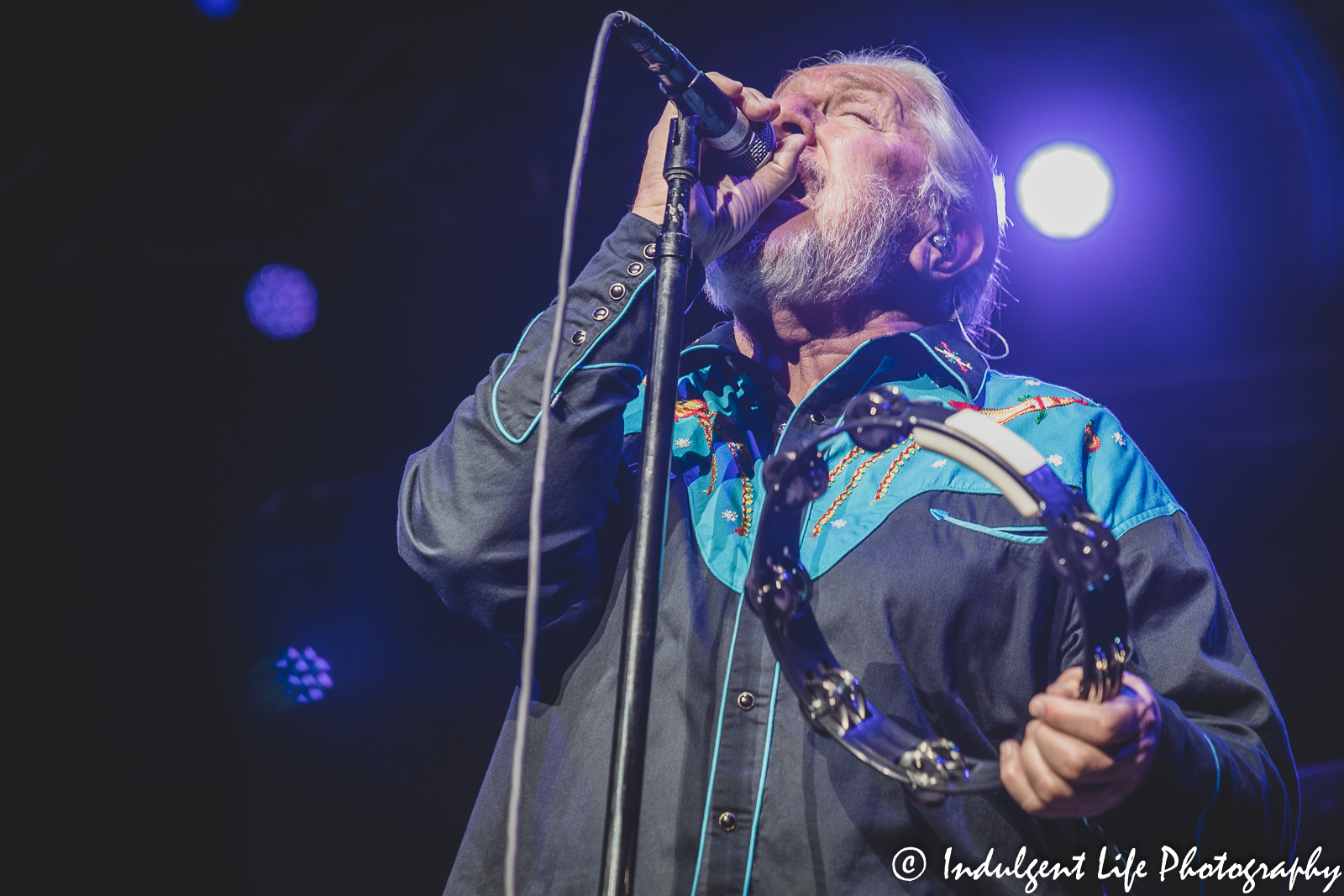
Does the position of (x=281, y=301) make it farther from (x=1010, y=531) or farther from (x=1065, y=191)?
(x=1010, y=531)

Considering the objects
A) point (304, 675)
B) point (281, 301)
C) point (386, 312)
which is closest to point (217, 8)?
point (281, 301)

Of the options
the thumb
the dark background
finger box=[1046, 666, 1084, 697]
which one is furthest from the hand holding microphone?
the dark background

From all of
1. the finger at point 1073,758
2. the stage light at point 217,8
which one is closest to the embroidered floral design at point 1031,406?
the finger at point 1073,758

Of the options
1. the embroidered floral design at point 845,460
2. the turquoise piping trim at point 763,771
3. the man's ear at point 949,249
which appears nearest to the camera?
the turquoise piping trim at point 763,771

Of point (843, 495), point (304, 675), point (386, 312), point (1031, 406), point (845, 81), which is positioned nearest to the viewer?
point (843, 495)

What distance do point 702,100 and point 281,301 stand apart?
3879 millimetres

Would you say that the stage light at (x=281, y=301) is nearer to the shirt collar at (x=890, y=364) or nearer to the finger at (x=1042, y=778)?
the shirt collar at (x=890, y=364)

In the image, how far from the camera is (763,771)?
59.6 inches

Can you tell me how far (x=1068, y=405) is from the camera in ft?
6.10

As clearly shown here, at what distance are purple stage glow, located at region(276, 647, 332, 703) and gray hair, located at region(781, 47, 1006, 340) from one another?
10.4ft

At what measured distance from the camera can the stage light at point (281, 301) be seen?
4.70 m

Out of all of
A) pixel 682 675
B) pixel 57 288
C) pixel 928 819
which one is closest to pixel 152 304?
pixel 57 288

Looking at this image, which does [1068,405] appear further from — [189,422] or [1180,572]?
[189,422]

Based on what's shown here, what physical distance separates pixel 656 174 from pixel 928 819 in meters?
1.11
